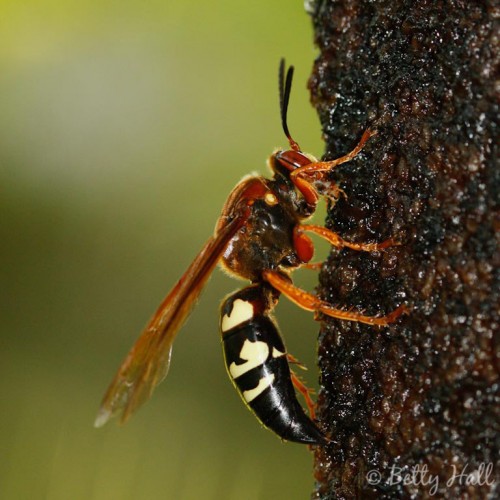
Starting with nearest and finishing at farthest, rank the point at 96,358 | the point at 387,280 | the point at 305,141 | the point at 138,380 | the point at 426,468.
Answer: the point at 426,468, the point at 387,280, the point at 138,380, the point at 305,141, the point at 96,358

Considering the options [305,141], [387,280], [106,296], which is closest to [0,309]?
[106,296]

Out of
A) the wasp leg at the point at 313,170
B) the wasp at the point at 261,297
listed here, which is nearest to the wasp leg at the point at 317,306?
the wasp at the point at 261,297

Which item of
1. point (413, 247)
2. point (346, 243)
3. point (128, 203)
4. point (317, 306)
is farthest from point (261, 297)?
point (128, 203)

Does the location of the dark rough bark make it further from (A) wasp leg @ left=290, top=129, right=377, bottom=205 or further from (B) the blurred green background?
(B) the blurred green background

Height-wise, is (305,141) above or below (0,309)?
above

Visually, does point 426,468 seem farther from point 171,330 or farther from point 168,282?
point 168,282

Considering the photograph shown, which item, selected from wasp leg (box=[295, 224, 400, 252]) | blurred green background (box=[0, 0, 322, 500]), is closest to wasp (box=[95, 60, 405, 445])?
wasp leg (box=[295, 224, 400, 252])

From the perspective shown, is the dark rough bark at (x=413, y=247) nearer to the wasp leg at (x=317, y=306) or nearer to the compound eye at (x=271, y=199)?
the wasp leg at (x=317, y=306)
